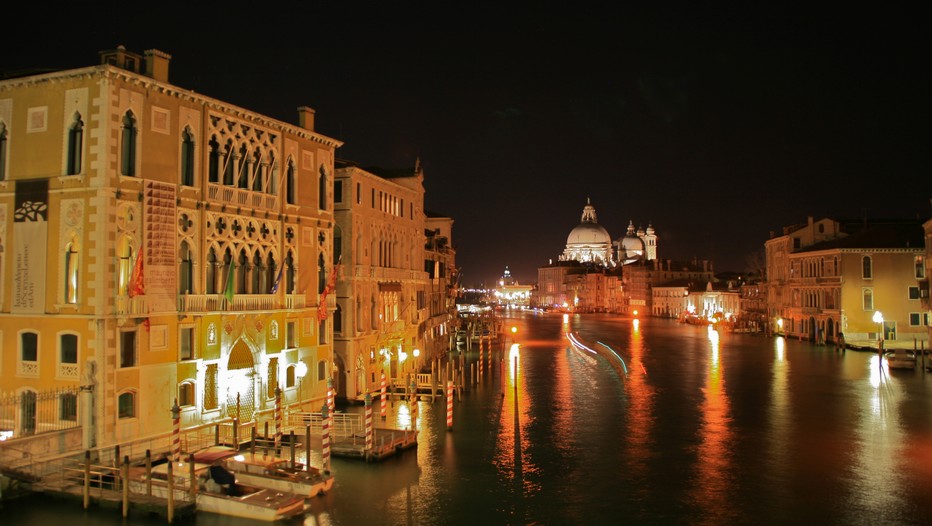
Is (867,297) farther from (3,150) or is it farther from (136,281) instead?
(3,150)

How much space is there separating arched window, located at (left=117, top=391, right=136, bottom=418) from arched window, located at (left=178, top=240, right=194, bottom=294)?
300cm

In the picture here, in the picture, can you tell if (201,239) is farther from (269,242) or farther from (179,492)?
(179,492)

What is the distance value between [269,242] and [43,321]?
6755 mm

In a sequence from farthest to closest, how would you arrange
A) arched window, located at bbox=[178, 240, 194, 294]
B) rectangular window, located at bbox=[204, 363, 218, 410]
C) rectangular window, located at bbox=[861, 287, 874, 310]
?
1. rectangular window, located at bbox=[861, 287, 874, 310]
2. rectangular window, located at bbox=[204, 363, 218, 410]
3. arched window, located at bbox=[178, 240, 194, 294]

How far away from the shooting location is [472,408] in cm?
3017

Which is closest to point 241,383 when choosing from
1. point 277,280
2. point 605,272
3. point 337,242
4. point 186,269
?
point 277,280

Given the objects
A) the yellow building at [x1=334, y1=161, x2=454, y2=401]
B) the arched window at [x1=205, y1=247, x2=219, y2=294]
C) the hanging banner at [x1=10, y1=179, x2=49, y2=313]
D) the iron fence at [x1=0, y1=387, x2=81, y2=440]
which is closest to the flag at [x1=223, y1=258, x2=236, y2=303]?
the arched window at [x1=205, y1=247, x2=219, y2=294]

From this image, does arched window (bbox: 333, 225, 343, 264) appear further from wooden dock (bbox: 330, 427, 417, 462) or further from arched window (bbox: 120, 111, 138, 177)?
arched window (bbox: 120, 111, 138, 177)

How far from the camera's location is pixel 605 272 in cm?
15575

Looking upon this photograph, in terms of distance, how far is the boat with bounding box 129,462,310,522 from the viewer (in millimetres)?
15766

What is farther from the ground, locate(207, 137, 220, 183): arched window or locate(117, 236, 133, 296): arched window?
locate(207, 137, 220, 183): arched window

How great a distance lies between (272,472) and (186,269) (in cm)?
623

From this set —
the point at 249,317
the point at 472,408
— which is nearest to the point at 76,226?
the point at 249,317

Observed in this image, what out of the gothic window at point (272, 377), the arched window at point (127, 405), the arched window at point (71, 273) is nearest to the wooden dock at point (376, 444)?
the gothic window at point (272, 377)
